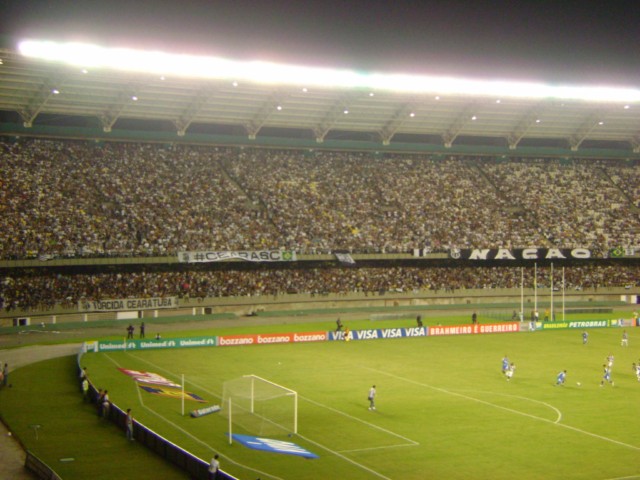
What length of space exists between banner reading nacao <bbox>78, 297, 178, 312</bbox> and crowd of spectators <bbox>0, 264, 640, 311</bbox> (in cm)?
55

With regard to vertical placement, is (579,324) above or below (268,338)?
above

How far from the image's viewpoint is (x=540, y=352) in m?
53.2

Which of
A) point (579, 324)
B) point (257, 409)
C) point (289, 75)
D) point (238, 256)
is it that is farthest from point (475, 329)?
point (257, 409)

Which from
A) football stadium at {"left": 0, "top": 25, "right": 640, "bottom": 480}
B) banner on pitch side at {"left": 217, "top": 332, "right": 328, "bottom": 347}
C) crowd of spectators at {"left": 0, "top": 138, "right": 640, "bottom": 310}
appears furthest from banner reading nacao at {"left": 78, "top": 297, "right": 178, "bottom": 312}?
banner on pitch side at {"left": 217, "top": 332, "right": 328, "bottom": 347}

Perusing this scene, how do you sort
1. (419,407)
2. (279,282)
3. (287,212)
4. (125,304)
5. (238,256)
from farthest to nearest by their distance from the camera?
(287,212), (279,282), (238,256), (125,304), (419,407)

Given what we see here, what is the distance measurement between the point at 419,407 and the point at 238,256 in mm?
36088

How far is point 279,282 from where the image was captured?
72.0 metres

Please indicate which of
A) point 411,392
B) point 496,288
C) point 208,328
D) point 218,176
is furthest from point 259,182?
point 411,392

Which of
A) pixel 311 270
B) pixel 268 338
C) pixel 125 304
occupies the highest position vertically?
pixel 311 270

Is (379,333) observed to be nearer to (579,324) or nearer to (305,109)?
(579,324)

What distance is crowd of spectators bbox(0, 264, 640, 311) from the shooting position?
204 ft

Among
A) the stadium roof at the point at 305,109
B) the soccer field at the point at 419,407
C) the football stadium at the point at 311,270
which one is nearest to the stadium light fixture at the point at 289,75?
the football stadium at the point at 311,270

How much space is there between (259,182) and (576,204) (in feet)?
123

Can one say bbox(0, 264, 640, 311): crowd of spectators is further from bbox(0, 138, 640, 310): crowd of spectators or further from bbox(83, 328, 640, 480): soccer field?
bbox(83, 328, 640, 480): soccer field
